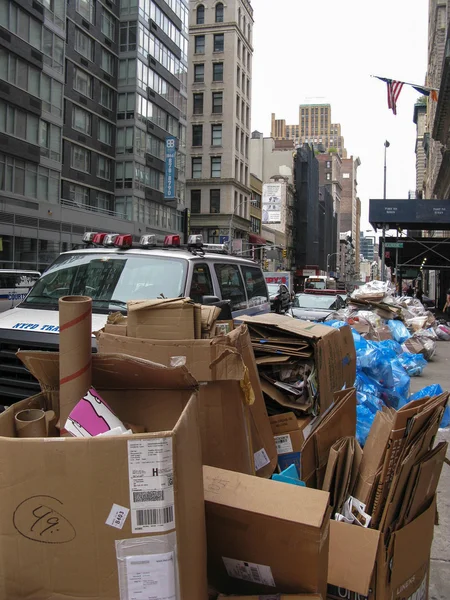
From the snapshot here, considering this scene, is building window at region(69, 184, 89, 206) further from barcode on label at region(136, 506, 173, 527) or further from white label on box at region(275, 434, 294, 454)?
barcode on label at region(136, 506, 173, 527)

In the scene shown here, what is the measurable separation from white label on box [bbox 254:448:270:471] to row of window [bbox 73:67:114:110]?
38947mm

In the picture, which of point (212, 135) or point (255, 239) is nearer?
point (212, 135)

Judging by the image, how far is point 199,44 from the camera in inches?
2596

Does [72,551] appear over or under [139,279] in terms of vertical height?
under

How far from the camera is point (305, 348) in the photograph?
4.24m

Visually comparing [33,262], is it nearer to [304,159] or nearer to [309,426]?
[309,426]

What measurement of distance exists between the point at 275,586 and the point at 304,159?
9533cm

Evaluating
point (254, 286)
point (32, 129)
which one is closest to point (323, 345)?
point (254, 286)

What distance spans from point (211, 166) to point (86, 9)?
27.4 m

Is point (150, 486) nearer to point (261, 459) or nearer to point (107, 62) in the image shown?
point (261, 459)

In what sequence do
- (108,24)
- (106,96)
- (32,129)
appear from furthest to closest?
(106,96), (108,24), (32,129)

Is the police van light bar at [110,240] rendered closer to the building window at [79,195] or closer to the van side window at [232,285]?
the van side window at [232,285]

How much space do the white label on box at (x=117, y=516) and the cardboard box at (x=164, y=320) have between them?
1.73 m

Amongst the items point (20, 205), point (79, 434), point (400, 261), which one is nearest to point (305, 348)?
point (79, 434)
